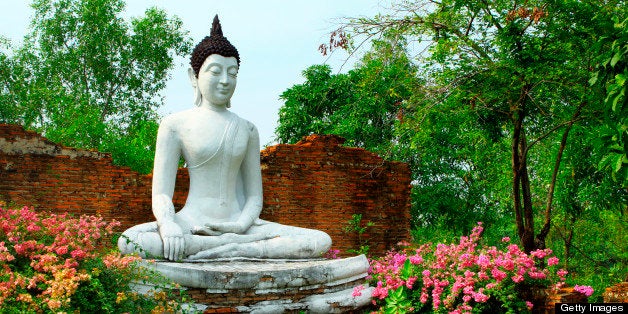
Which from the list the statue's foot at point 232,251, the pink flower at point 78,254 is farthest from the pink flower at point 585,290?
the pink flower at point 78,254

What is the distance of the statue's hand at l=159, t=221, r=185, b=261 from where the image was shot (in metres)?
5.91

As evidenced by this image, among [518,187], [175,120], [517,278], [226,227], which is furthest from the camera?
[518,187]

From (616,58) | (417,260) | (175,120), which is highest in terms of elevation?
(616,58)

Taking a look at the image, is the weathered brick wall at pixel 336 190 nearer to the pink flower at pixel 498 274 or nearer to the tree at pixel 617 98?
the pink flower at pixel 498 274

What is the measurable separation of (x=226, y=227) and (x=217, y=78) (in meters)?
1.49

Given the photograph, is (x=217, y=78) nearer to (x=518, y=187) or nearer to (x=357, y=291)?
(x=357, y=291)

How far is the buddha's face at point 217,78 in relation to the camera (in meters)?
6.93

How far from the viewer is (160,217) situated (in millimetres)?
6375

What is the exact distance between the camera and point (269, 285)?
546cm

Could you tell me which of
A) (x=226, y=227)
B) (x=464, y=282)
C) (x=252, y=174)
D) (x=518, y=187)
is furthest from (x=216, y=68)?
(x=518, y=187)

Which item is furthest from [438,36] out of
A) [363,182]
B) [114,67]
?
[114,67]

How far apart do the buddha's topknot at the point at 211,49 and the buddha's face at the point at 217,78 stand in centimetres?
4

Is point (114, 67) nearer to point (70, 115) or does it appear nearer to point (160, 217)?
point (70, 115)

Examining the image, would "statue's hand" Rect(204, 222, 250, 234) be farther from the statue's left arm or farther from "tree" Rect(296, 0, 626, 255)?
"tree" Rect(296, 0, 626, 255)
